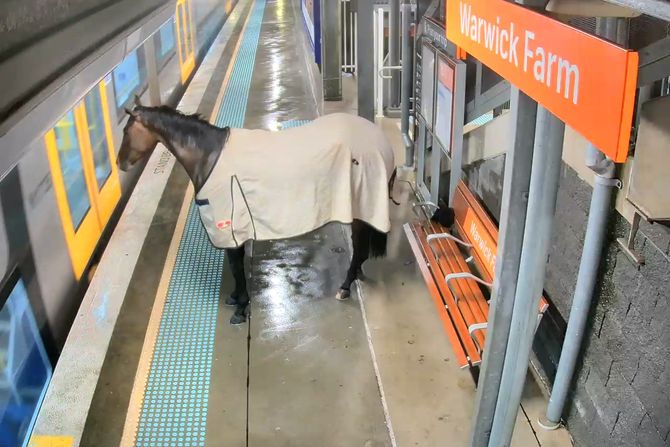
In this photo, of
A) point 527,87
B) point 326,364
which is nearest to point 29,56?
point 527,87

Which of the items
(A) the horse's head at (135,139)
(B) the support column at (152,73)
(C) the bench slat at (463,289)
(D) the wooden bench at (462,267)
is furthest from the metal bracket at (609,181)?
(B) the support column at (152,73)

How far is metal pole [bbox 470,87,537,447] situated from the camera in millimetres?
2127

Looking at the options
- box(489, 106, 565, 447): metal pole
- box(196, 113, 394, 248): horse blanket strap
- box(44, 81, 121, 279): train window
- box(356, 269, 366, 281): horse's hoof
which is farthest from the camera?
box(44, 81, 121, 279): train window

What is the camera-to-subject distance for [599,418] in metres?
3.07

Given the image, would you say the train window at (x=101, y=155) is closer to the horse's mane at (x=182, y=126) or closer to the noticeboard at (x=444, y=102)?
the horse's mane at (x=182, y=126)

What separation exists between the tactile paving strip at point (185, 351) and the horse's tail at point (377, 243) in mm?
1192

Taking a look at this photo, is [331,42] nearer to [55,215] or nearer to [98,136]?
[98,136]

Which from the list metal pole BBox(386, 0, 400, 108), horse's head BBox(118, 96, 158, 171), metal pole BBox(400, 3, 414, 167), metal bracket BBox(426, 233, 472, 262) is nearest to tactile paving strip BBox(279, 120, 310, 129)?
metal pole BBox(386, 0, 400, 108)

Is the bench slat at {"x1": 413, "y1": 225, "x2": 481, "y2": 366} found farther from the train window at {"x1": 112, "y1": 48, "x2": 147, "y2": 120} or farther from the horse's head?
the train window at {"x1": 112, "y1": 48, "x2": 147, "y2": 120}

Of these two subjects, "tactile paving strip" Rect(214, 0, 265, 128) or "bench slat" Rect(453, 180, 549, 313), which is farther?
Result: "tactile paving strip" Rect(214, 0, 265, 128)

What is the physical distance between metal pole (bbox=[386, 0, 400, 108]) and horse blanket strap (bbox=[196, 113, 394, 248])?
110 inches

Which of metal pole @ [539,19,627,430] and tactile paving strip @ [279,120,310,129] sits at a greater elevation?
metal pole @ [539,19,627,430]

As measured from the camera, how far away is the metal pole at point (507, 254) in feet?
6.98

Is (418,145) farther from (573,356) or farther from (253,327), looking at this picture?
(573,356)
